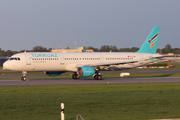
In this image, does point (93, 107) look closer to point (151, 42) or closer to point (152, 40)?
point (151, 42)

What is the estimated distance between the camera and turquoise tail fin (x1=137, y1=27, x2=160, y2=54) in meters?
42.0

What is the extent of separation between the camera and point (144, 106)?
15688 millimetres

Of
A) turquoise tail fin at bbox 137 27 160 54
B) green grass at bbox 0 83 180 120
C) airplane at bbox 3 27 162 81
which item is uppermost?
turquoise tail fin at bbox 137 27 160 54

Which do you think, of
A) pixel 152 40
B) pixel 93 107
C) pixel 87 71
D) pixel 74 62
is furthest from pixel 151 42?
pixel 93 107

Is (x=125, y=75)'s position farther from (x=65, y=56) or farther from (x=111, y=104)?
(x=111, y=104)

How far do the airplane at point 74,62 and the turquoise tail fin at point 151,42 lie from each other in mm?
1002

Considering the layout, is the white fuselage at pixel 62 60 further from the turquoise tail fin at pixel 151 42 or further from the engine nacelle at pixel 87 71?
the engine nacelle at pixel 87 71

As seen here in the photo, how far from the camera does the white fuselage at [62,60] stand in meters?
34.1

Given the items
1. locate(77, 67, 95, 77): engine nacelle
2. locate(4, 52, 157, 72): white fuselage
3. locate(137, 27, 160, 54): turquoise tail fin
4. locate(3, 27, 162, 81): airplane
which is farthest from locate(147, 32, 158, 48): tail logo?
locate(77, 67, 95, 77): engine nacelle

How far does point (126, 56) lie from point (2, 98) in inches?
967

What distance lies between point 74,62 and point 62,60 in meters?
1.86

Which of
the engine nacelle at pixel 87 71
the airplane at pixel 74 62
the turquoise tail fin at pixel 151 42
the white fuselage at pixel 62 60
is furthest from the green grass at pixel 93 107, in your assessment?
the turquoise tail fin at pixel 151 42

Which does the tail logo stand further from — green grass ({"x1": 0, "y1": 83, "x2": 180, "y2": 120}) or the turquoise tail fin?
green grass ({"x1": 0, "y1": 83, "x2": 180, "y2": 120})

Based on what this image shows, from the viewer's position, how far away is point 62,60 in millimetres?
35844
